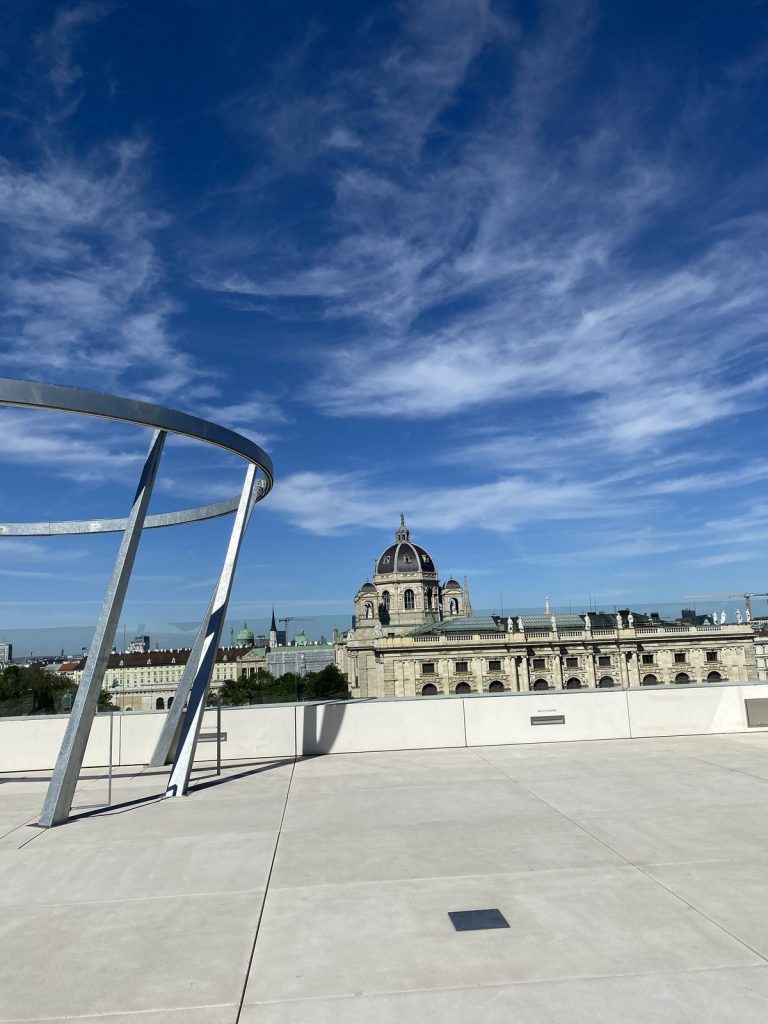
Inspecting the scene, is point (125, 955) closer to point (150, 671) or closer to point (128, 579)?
point (128, 579)

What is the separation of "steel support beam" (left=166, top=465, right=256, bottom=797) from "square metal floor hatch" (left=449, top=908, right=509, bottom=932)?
7036 millimetres

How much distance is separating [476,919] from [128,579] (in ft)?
24.5

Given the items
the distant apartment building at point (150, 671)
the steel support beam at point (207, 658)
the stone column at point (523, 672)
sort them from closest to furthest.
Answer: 1. the steel support beam at point (207, 658)
2. the distant apartment building at point (150, 671)
3. the stone column at point (523, 672)

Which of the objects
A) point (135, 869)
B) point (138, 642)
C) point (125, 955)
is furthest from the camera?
point (138, 642)

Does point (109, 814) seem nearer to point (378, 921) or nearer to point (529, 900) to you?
point (378, 921)

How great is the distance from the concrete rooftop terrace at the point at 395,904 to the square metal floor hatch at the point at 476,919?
0.35 ft

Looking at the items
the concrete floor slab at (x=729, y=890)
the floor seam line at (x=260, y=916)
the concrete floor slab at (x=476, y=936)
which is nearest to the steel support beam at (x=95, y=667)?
the floor seam line at (x=260, y=916)

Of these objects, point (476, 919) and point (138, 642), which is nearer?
point (476, 919)

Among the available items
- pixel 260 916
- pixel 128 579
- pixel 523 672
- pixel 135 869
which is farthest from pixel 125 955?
pixel 523 672

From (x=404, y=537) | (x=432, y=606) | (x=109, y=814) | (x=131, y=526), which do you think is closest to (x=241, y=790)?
(x=109, y=814)

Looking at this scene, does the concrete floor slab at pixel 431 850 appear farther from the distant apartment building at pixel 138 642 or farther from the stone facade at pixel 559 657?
the stone facade at pixel 559 657

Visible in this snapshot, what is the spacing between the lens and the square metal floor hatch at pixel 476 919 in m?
6.00

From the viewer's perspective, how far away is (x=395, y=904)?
6645mm

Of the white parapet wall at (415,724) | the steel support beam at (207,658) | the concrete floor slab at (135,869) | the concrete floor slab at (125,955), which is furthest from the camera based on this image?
the white parapet wall at (415,724)
